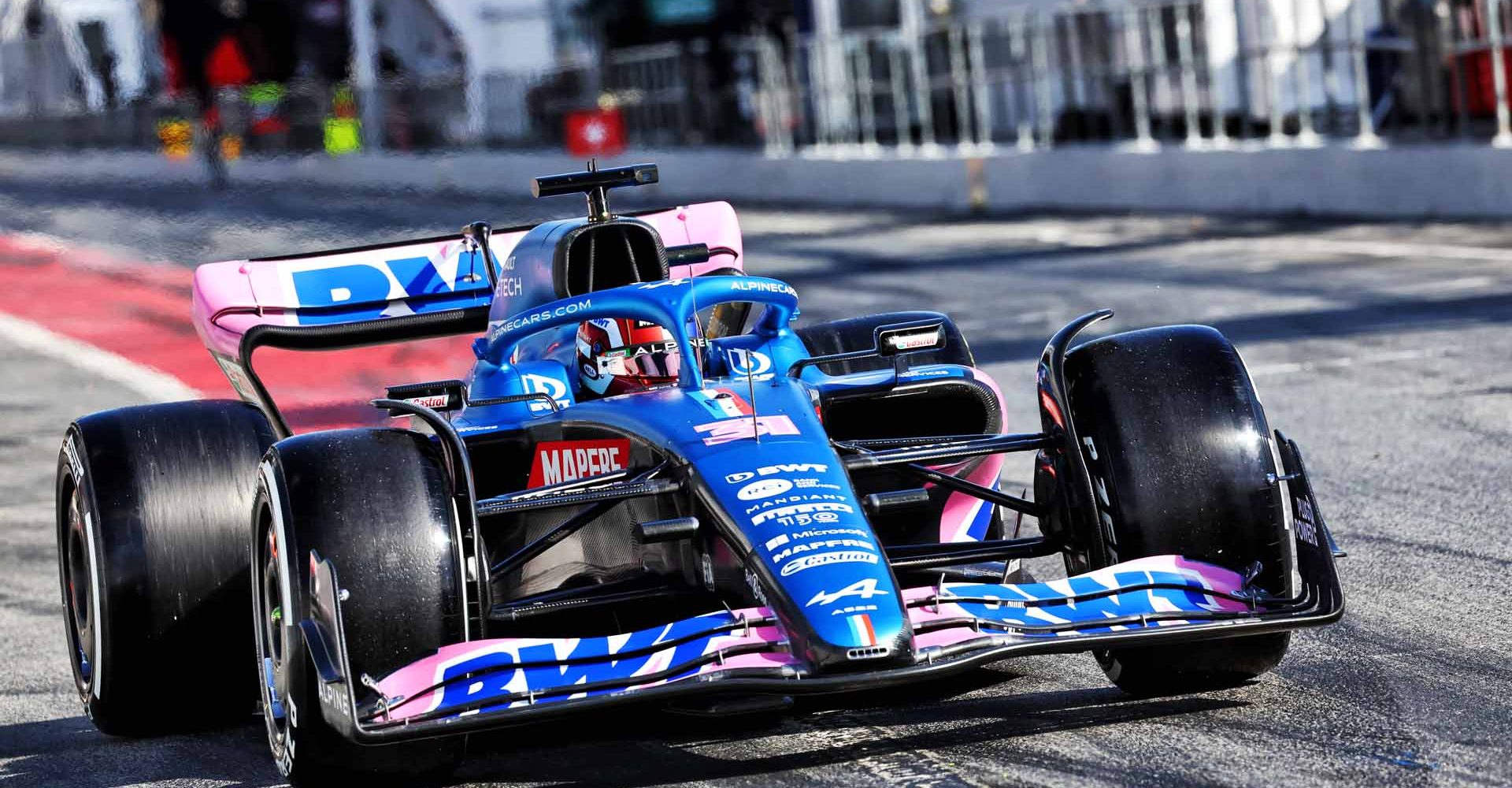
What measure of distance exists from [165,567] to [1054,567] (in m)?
2.95

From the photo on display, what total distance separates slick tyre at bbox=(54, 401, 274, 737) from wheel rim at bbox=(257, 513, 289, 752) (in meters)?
0.53

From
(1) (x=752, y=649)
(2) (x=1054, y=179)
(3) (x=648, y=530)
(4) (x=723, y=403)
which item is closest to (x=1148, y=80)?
(2) (x=1054, y=179)

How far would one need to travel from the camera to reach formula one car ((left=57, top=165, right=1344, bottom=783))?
4.71m

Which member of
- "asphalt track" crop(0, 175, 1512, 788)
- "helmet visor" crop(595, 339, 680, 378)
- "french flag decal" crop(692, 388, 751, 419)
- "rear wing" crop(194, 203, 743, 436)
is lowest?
"asphalt track" crop(0, 175, 1512, 788)

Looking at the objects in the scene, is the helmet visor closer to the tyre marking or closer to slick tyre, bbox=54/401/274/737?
slick tyre, bbox=54/401/274/737

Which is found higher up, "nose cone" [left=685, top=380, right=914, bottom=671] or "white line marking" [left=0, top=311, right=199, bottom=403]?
"nose cone" [left=685, top=380, right=914, bottom=671]

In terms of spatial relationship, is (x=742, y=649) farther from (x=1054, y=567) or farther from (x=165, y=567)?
(x=1054, y=567)

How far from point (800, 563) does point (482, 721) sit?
77 centimetres

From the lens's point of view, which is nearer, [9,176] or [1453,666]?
[1453,666]

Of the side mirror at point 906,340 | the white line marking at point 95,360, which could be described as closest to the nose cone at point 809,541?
the side mirror at point 906,340

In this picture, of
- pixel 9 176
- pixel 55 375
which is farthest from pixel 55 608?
pixel 9 176

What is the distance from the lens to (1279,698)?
5.31 meters

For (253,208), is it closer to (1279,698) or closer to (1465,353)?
(1465,353)

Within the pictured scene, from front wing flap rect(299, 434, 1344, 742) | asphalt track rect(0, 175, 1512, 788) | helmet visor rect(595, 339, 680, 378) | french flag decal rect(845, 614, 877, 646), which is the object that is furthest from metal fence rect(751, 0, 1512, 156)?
french flag decal rect(845, 614, 877, 646)
